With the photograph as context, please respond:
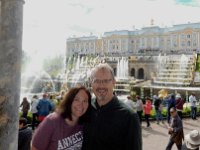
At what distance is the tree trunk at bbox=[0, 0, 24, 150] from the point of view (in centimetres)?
326

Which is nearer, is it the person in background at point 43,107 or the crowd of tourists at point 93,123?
the crowd of tourists at point 93,123

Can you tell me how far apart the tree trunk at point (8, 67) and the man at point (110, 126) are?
Answer: 969 mm

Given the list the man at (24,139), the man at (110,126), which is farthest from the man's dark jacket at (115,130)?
the man at (24,139)

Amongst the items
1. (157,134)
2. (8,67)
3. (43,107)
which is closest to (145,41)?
(157,134)

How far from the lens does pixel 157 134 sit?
35.7ft

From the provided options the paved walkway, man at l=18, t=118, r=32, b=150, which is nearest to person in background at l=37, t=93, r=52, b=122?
the paved walkway

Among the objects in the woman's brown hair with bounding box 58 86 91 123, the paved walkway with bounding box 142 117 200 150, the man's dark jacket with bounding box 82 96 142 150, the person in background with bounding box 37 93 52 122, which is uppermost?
the woman's brown hair with bounding box 58 86 91 123

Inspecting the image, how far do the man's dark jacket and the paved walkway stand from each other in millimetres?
6457

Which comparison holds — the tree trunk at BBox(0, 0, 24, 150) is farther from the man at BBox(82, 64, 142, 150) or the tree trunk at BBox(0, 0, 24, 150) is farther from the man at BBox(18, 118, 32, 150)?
the man at BBox(18, 118, 32, 150)

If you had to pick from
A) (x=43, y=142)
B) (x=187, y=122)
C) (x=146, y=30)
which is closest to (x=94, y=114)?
(x=43, y=142)

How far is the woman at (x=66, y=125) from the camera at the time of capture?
103 inches

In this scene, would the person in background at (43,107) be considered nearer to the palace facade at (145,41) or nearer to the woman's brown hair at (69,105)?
the woman's brown hair at (69,105)

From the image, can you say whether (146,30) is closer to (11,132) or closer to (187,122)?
(187,122)

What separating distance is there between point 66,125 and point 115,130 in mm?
380
